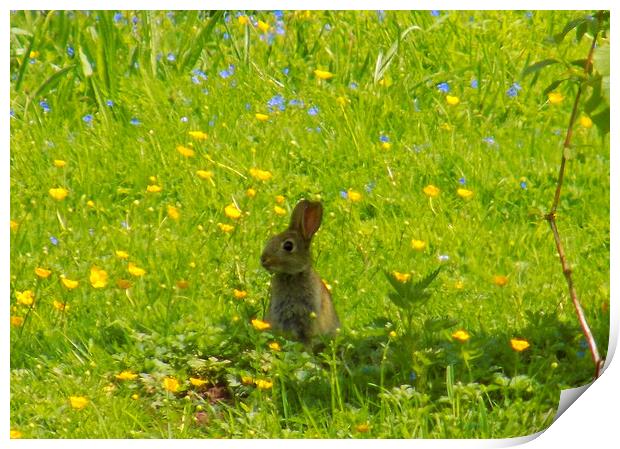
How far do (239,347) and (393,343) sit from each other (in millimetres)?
506

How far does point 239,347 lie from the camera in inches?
187

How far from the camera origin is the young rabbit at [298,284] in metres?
4.74

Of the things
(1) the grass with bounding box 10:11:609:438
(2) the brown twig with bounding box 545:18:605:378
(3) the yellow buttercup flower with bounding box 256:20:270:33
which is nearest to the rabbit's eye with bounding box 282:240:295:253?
(1) the grass with bounding box 10:11:609:438

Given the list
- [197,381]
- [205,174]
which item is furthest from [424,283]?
[205,174]

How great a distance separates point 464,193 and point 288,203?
604 mm

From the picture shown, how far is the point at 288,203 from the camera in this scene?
498cm

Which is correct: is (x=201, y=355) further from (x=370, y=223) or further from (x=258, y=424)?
(x=370, y=223)

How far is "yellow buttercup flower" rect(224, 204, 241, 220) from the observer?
4883 mm

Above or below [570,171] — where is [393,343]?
below

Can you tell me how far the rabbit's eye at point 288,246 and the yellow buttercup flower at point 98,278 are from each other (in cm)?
60

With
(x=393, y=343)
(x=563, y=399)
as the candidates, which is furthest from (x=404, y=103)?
(x=563, y=399)

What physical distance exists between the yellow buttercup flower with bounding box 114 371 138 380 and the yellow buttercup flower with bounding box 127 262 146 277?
0.35 meters

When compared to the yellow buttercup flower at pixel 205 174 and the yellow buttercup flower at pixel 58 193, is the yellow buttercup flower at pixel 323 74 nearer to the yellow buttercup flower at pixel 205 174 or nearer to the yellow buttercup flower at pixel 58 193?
the yellow buttercup flower at pixel 205 174

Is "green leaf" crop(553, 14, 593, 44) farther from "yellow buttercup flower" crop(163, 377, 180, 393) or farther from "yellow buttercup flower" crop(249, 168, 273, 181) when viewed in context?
"yellow buttercup flower" crop(163, 377, 180, 393)
